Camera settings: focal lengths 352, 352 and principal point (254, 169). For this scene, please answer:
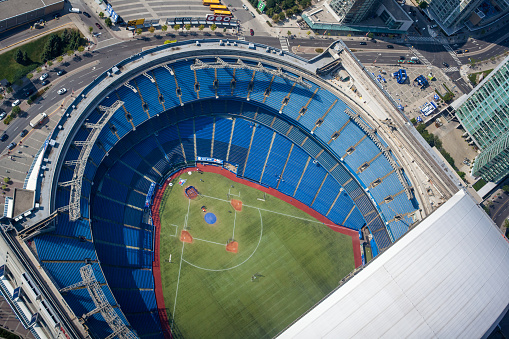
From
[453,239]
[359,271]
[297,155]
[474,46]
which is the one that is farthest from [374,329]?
[474,46]

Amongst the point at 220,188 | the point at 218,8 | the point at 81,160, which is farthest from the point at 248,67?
the point at 218,8

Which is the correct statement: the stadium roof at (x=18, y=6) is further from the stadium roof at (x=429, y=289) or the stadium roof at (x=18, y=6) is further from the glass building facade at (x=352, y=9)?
the stadium roof at (x=429, y=289)

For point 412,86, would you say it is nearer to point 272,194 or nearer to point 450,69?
point 450,69

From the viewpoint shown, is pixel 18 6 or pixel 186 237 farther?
pixel 18 6

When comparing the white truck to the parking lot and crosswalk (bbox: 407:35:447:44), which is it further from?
crosswalk (bbox: 407:35:447:44)

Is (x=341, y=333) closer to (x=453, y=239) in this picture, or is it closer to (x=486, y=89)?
(x=453, y=239)

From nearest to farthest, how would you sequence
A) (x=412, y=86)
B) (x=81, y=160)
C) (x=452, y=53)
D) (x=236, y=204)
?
(x=81, y=160)
(x=236, y=204)
(x=412, y=86)
(x=452, y=53)

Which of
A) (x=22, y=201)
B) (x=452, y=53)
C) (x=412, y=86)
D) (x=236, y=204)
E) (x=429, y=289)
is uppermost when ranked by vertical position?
(x=22, y=201)
